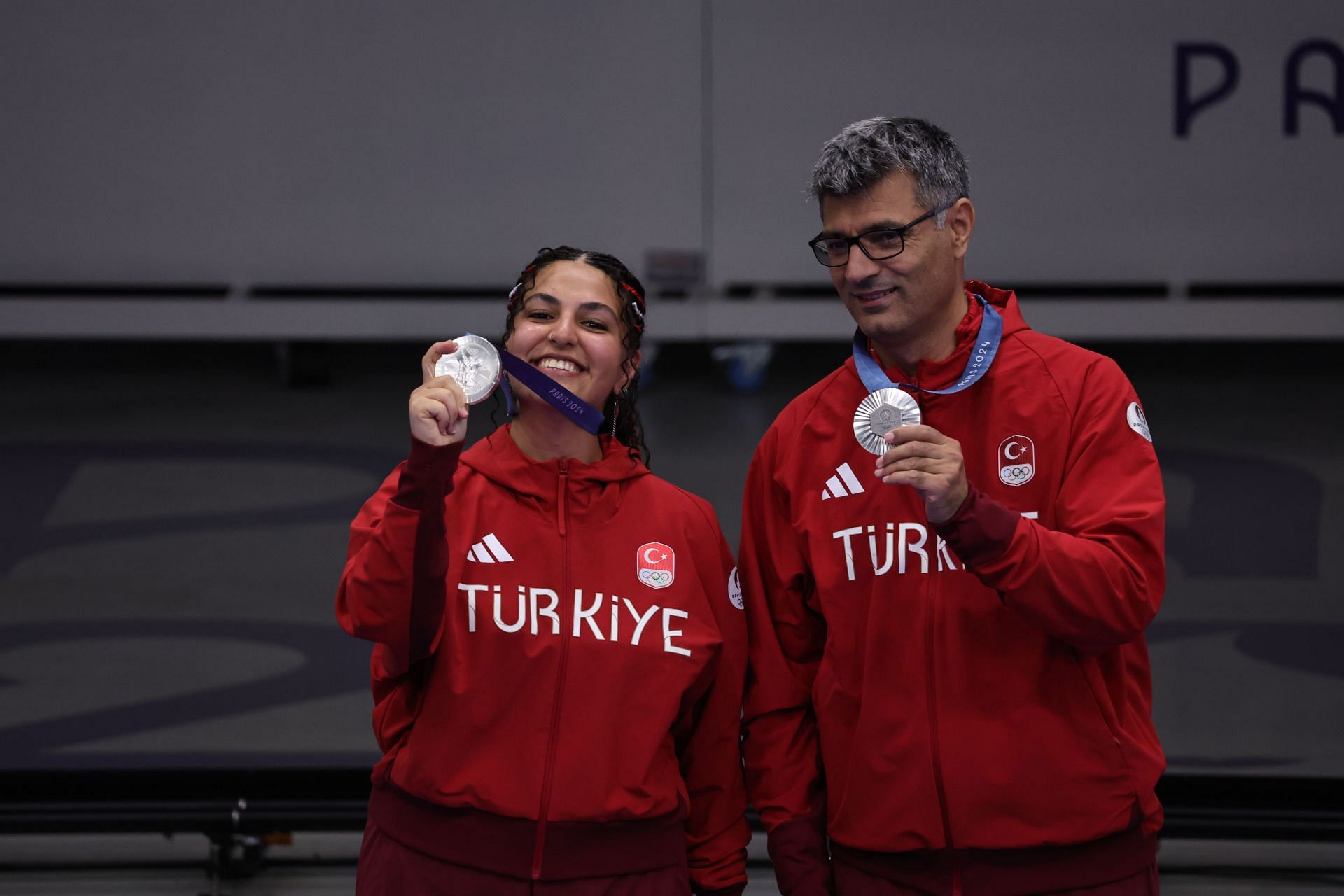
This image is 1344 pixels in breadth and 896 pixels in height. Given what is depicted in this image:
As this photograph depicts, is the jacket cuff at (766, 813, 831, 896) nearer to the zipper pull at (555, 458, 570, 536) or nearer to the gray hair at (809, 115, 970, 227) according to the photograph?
the zipper pull at (555, 458, 570, 536)

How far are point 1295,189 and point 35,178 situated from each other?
713 cm

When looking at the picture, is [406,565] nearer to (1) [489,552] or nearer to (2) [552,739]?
(1) [489,552]

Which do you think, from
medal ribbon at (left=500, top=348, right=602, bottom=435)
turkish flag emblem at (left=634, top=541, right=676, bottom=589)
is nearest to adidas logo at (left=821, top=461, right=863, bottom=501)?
turkish flag emblem at (left=634, top=541, right=676, bottom=589)

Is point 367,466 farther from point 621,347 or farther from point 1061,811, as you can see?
point 1061,811

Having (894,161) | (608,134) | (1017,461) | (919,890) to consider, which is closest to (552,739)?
(919,890)

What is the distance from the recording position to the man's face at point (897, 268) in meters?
1.84

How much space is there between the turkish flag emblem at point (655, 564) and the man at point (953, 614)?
20 cm

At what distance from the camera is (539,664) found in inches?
70.8

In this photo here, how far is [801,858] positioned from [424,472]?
2.53 feet

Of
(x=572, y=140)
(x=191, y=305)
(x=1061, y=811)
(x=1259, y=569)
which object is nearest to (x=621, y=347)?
(x=1061, y=811)

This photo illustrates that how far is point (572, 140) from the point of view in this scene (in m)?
7.57

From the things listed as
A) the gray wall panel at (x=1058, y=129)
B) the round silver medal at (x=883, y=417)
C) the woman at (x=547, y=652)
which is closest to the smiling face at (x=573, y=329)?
the woman at (x=547, y=652)

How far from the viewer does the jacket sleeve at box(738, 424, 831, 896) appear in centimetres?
193

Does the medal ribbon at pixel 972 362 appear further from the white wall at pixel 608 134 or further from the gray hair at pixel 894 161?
the white wall at pixel 608 134
